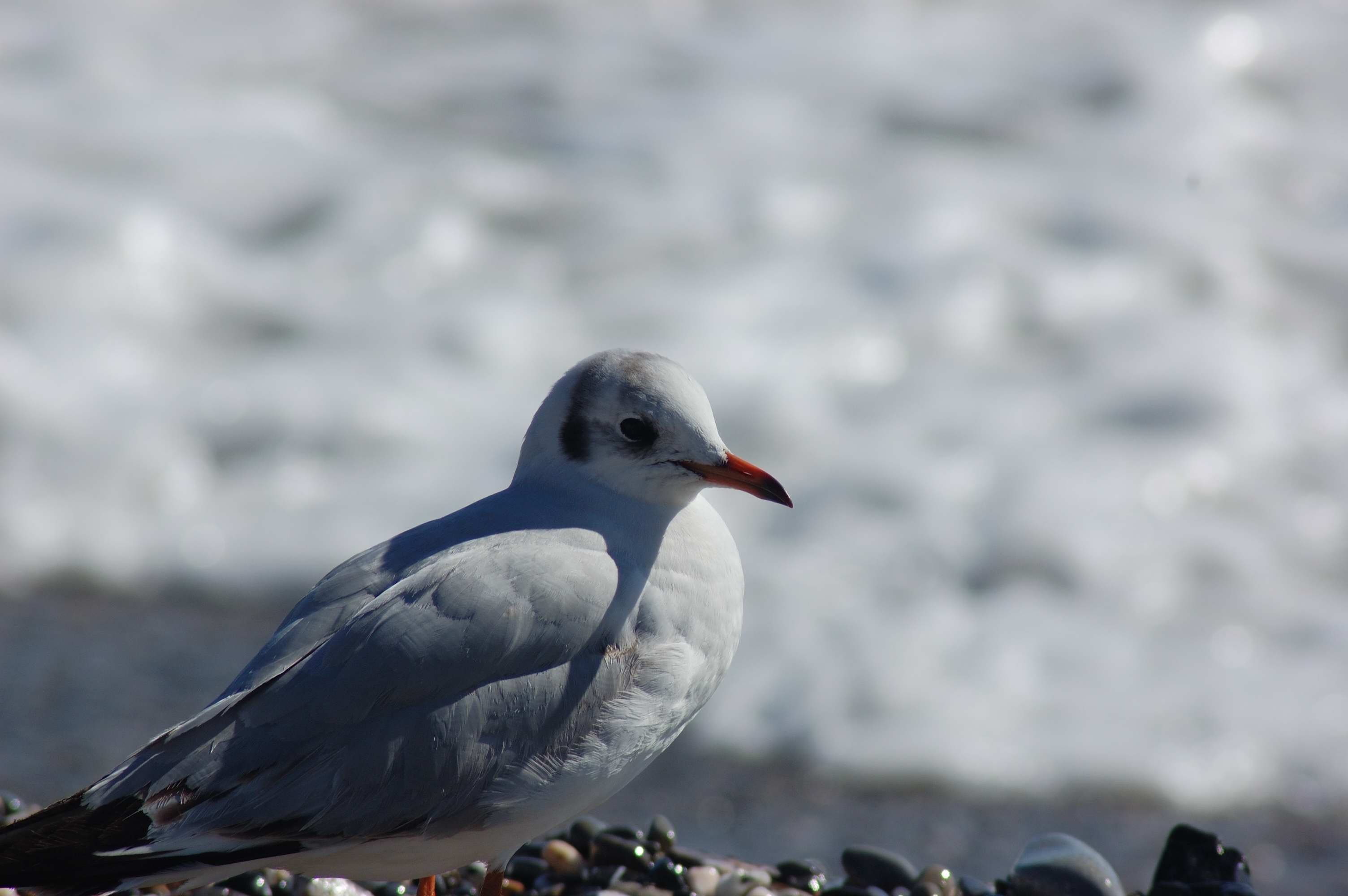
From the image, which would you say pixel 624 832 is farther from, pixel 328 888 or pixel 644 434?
pixel 644 434

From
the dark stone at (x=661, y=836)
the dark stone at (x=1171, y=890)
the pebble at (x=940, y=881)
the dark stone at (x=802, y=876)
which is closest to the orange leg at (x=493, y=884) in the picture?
the dark stone at (x=661, y=836)

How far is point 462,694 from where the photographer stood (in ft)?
8.54

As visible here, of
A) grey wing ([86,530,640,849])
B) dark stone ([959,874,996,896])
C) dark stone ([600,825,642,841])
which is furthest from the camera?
dark stone ([600,825,642,841])

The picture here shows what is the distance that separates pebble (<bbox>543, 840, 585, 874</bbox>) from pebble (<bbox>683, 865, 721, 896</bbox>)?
0.28 m

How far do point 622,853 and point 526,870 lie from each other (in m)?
0.24

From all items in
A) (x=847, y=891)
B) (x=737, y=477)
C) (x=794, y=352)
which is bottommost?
(x=847, y=891)

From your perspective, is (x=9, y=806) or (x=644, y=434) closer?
(x=644, y=434)

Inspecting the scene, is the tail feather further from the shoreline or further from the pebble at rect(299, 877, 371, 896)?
the shoreline

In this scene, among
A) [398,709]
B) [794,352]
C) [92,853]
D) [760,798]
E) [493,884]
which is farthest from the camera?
[794,352]

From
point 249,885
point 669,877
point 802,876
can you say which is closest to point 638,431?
point 669,877

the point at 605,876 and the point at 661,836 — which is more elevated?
the point at 661,836

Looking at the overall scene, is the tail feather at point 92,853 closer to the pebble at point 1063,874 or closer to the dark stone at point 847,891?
the dark stone at point 847,891

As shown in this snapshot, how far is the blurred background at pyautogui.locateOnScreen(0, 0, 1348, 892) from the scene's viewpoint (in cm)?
498

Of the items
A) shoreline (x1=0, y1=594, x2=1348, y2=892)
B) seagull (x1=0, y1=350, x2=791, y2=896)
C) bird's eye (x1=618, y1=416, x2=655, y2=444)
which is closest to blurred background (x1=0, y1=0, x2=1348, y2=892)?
shoreline (x1=0, y1=594, x2=1348, y2=892)
